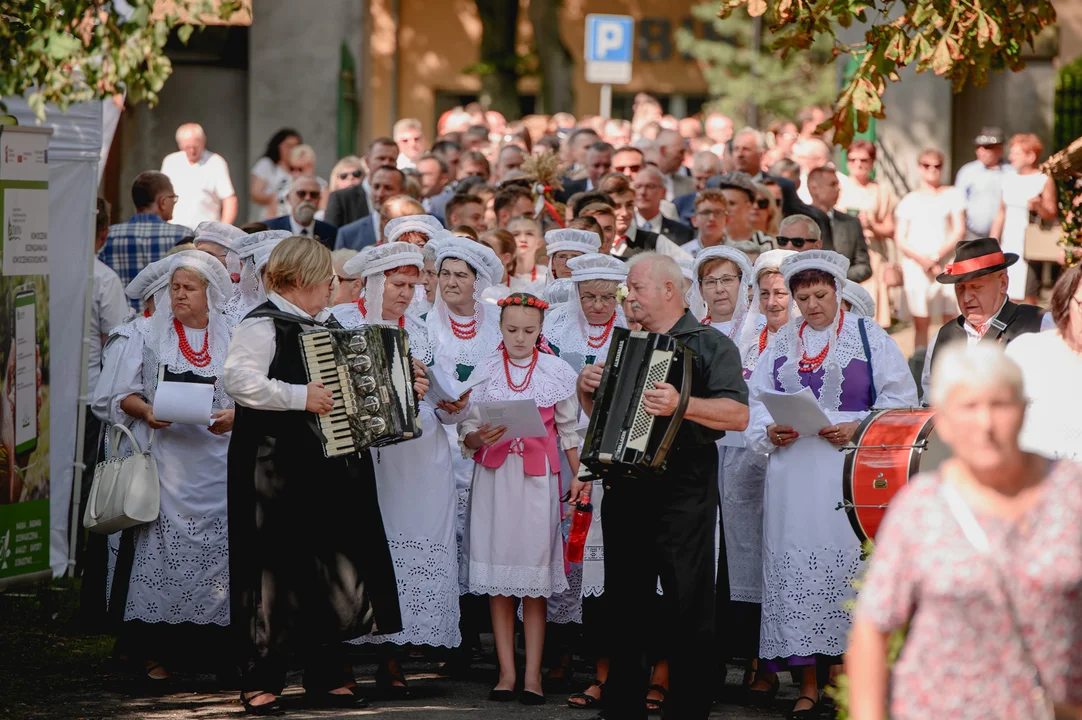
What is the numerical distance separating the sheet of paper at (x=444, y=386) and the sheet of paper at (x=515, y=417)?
0.12 meters

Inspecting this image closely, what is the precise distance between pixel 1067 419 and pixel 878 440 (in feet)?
3.57

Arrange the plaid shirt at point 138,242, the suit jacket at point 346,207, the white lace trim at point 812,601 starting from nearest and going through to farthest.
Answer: the white lace trim at point 812,601 < the plaid shirt at point 138,242 < the suit jacket at point 346,207

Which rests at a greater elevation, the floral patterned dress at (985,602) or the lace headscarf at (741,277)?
the lace headscarf at (741,277)

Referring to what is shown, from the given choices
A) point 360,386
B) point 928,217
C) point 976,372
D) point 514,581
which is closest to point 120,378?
point 360,386

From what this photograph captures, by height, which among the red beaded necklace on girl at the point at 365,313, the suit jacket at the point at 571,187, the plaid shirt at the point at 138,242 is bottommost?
the red beaded necklace on girl at the point at 365,313

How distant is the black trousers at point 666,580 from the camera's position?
22.9ft

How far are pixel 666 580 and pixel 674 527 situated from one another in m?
0.23

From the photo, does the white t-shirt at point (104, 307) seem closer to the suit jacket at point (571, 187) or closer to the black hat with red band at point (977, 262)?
the suit jacket at point (571, 187)

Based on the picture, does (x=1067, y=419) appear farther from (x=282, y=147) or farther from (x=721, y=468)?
(x=282, y=147)

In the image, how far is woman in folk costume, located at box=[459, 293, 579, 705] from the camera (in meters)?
8.04

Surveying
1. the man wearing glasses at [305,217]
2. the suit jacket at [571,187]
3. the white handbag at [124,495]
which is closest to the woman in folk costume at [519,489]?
the white handbag at [124,495]

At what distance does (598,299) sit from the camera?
8.71m

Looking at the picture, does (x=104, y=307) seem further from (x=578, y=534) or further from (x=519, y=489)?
(x=578, y=534)

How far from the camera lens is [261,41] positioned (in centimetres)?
2142
